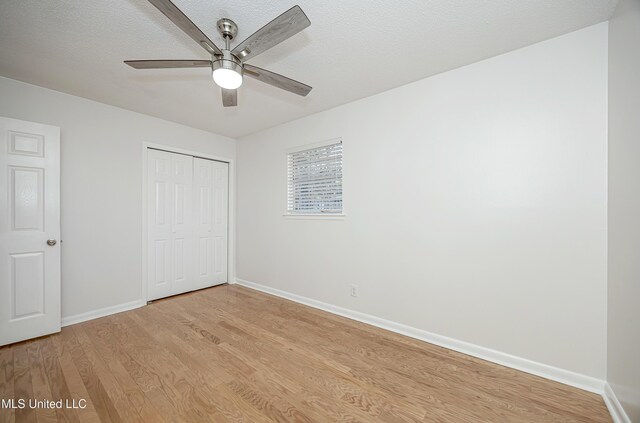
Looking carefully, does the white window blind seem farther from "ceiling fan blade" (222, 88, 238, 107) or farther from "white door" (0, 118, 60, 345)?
"white door" (0, 118, 60, 345)

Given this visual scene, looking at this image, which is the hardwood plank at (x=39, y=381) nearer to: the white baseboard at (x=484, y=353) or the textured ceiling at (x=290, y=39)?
the white baseboard at (x=484, y=353)

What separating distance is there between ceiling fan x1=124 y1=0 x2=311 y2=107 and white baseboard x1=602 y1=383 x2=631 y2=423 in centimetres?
278

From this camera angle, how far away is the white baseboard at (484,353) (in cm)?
174

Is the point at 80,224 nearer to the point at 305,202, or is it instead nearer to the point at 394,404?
the point at 305,202

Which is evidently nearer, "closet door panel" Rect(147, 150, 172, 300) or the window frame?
the window frame

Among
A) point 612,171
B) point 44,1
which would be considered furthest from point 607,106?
point 44,1

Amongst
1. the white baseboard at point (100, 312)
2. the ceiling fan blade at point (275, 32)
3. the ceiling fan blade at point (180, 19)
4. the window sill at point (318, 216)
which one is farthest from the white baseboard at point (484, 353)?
the ceiling fan blade at point (180, 19)

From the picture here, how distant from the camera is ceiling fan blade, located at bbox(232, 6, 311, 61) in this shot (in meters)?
1.27

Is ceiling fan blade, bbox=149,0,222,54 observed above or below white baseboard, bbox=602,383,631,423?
above

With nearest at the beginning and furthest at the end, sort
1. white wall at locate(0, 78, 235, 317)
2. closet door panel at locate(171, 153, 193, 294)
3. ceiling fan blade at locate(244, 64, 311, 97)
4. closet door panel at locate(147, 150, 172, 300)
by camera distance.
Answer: ceiling fan blade at locate(244, 64, 311, 97) → white wall at locate(0, 78, 235, 317) → closet door panel at locate(147, 150, 172, 300) → closet door panel at locate(171, 153, 193, 294)

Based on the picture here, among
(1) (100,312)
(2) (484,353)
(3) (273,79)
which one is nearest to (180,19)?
(3) (273,79)

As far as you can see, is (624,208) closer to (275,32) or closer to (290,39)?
(275,32)

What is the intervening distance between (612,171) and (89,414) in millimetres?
3599

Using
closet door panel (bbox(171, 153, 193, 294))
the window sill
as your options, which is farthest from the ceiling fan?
closet door panel (bbox(171, 153, 193, 294))
